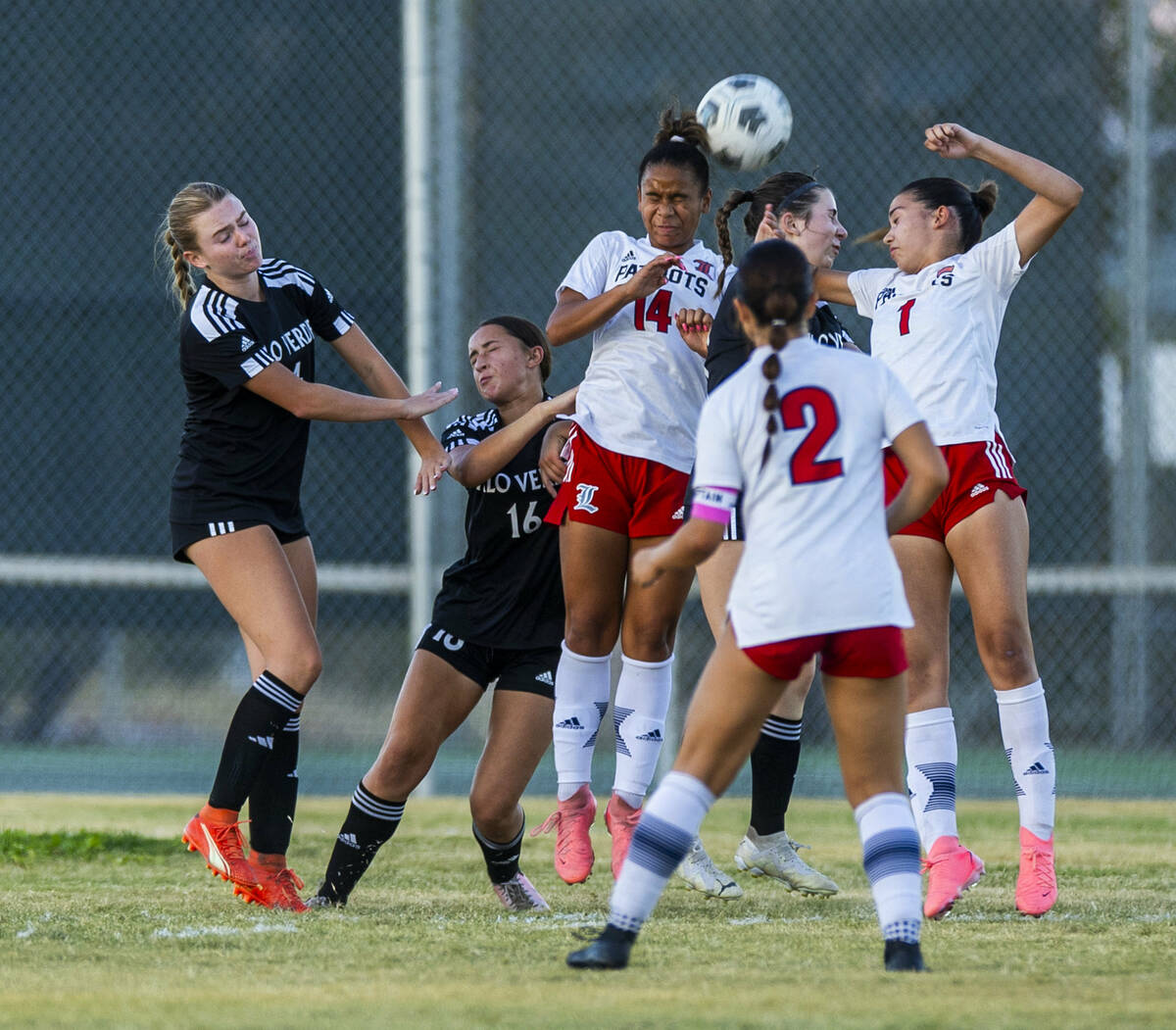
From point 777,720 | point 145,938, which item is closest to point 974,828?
point 777,720

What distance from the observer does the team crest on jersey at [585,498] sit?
4738mm

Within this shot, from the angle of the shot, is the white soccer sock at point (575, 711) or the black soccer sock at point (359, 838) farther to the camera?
the white soccer sock at point (575, 711)

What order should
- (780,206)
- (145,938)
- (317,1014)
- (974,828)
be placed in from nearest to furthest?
(317,1014) < (145,938) < (780,206) < (974,828)

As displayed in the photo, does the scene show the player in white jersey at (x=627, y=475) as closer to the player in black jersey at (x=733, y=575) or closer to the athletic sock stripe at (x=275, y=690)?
the player in black jersey at (x=733, y=575)

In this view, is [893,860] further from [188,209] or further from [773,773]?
[188,209]

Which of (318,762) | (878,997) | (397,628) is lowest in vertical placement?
(318,762)

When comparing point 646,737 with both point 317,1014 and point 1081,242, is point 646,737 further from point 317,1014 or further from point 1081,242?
point 1081,242

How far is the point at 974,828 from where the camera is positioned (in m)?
7.25

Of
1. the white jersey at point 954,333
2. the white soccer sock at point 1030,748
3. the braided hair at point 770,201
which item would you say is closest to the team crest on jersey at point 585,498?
the braided hair at point 770,201

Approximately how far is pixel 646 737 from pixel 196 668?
6505mm

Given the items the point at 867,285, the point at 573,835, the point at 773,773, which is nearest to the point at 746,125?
the point at 867,285

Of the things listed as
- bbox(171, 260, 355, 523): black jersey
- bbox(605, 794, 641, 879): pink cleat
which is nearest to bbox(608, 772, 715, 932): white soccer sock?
bbox(605, 794, 641, 879): pink cleat

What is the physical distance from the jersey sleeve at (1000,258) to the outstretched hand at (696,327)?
2.62 ft

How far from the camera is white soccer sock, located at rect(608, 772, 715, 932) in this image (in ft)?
10.8
